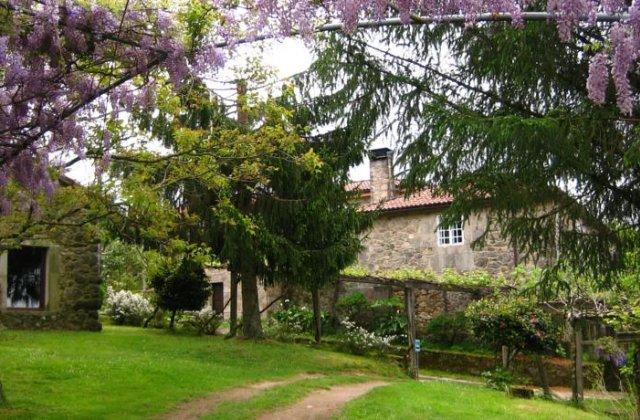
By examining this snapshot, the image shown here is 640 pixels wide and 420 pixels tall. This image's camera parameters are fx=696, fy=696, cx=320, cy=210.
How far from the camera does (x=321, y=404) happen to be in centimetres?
997

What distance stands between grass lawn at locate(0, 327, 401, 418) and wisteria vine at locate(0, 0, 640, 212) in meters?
3.41

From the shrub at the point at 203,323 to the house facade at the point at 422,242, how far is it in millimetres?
5138

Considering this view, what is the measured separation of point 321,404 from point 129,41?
6325mm

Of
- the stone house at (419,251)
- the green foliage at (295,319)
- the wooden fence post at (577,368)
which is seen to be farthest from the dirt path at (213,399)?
the stone house at (419,251)

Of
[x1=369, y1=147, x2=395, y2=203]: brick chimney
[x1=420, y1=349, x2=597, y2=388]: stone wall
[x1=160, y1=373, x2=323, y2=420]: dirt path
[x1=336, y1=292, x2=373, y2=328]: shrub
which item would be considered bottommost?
[x1=420, y1=349, x2=597, y2=388]: stone wall

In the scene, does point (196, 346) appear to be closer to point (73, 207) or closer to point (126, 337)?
point (126, 337)

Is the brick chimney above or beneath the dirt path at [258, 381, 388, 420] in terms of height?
above

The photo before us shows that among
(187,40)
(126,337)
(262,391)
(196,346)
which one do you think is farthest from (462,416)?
(126,337)

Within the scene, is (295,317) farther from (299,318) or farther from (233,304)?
(233,304)

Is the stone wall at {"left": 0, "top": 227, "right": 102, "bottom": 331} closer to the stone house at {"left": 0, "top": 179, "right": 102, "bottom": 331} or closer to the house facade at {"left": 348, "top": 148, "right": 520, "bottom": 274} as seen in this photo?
the stone house at {"left": 0, "top": 179, "right": 102, "bottom": 331}

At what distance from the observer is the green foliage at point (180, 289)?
57.4 ft

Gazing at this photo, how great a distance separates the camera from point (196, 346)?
15.0 m

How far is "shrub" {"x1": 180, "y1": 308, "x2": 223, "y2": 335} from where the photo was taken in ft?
59.5

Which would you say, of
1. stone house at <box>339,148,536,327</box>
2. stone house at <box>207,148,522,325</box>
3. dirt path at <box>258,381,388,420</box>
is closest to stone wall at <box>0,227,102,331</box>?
dirt path at <box>258,381,388,420</box>
